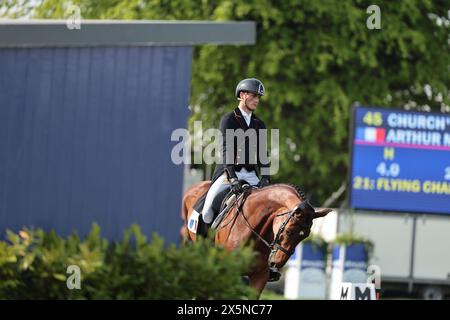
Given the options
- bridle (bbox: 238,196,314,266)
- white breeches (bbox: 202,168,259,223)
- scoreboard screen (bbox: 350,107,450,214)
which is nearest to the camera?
bridle (bbox: 238,196,314,266)

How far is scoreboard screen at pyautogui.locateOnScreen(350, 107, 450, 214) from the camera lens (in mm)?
20609

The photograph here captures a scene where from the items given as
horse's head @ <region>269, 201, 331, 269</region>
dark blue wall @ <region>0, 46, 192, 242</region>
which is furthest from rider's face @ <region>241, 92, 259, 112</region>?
dark blue wall @ <region>0, 46, 192, 242</region>

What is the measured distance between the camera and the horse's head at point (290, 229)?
36.4ft

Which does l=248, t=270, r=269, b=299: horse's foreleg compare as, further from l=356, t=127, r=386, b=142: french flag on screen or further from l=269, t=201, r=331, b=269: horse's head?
l=356, t=127, r=386, b=142: french flag on screen

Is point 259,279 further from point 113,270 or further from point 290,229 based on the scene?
point 113,270

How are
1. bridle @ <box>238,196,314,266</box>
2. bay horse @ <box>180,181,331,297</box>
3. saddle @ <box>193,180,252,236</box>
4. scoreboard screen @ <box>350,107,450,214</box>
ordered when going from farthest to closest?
scoreboard screen @ <box>350,107,450,214</box>, saddle @ <box>193,180,252,236</box>, bay horse @ <box>180,181,331,297</box>, bridle @ <box>238,196,314,266</box>

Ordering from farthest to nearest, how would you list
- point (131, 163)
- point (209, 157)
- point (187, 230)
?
1. point (209, 157)
2. point (187, 230)
3. point (131, 163)

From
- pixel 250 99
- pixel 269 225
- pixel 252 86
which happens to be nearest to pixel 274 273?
pixel 269 225

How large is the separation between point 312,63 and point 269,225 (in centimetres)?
1817

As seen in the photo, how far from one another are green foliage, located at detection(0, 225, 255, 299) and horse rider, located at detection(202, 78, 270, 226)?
350 cm

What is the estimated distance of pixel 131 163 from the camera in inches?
387
